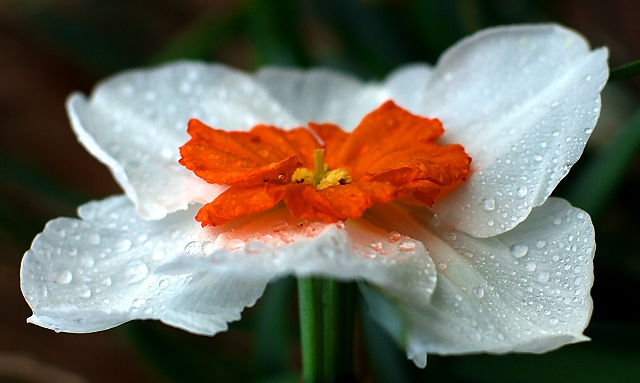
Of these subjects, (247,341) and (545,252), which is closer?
(545,252)

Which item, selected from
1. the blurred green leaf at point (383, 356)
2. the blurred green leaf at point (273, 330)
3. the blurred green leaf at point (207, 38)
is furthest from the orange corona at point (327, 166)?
the blurred green leaf at point (207, 38)

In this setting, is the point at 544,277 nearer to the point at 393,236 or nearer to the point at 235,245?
the point at 393,236

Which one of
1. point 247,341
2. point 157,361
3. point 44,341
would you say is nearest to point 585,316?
point 157,361

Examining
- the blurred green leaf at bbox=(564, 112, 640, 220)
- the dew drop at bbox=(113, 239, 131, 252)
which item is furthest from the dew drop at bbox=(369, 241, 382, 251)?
the blurred green leaf at bbox=(564, 112, 640, 220)

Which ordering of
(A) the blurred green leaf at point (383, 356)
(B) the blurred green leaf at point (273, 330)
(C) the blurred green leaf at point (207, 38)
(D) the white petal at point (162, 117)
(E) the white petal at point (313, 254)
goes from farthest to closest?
(C) the blurred green leaf at point (207, 38) < (B) the blurred green leaf at point (273, 330) < (A) the blurred green leaf at point (383, 356) < (D) the white petal at point (162, 117) < (E) the white petal at point (313, 254)

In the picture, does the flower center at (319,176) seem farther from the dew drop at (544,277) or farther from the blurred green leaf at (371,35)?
the blurred green leaf at (371,35)

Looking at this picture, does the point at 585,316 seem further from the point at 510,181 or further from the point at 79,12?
the point at 79,12
